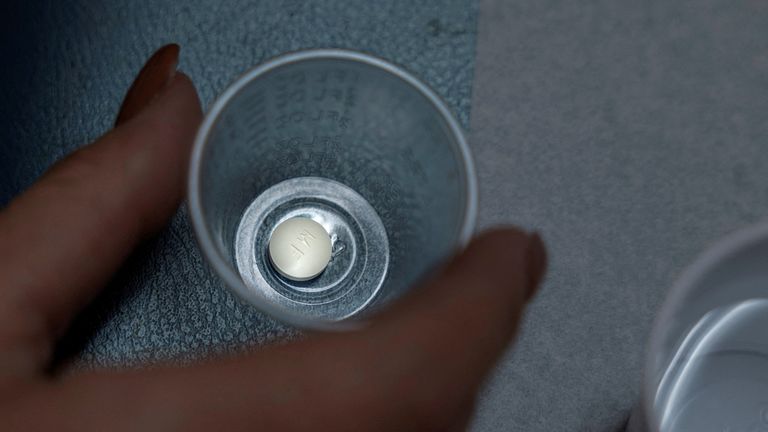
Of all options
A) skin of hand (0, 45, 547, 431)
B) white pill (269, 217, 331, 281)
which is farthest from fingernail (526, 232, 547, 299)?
white pill (269, 217, 331, 281)

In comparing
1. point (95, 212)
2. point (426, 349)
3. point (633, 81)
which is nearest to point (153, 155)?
point (95, 212)

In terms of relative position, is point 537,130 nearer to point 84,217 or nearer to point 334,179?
point 334,179

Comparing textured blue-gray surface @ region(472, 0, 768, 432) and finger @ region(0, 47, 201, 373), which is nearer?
finger @ region(0, 47, 201, 373)

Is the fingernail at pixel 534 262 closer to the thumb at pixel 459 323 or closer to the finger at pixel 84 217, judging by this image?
the thumb at pixel 459 323

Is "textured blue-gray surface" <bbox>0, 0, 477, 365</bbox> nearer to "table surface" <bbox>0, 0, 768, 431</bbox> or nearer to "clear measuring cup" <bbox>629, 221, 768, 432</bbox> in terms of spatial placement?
"table surface" <bbox>0, 0, 768, 431</bbox>

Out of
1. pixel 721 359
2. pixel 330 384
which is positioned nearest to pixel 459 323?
pixel 330 384

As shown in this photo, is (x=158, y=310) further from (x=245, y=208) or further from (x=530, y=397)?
(x=530, y=397)

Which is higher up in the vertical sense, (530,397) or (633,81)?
(633,81)
